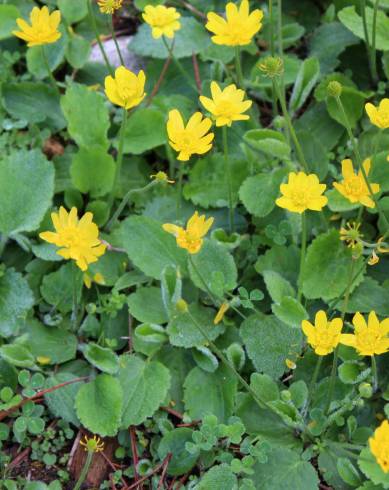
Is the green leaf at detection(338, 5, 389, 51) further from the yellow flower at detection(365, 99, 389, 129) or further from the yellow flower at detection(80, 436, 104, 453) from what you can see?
the yellow flower at detection(80, 436, 104, 453)

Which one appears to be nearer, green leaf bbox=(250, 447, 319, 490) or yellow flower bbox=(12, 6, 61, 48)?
green leaf bbox=(250, 447, 319, 490)

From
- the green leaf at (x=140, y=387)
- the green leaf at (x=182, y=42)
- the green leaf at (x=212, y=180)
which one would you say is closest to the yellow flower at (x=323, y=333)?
the green leaf at (x=140, y=387)

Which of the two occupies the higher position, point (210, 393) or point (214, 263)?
point (214, 263)

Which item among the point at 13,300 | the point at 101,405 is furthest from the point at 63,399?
the point at 13,300

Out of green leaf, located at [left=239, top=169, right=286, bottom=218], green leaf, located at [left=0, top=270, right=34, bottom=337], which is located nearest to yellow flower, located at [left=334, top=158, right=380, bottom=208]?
green leaf, located at [left=239, top=169, right=286, bottom=218]

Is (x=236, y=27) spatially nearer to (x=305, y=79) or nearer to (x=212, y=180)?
(x=305, y=79)

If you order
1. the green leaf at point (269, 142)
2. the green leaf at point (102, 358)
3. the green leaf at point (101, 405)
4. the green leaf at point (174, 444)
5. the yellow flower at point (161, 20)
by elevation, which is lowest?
the green leaf at point (174, 444)

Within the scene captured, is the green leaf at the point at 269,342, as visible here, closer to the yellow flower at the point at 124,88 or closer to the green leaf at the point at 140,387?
the green leaf at the point at 140,387
